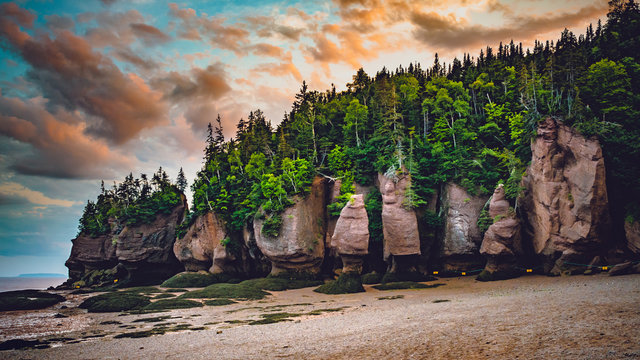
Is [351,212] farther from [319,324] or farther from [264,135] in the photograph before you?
[264,135]

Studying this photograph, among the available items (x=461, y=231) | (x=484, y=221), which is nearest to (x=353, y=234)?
(x=461, y=231)

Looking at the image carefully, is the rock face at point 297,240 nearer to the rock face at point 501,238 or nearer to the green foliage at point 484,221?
the green foliage at point 484,221

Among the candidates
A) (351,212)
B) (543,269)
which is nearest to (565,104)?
(543,269)

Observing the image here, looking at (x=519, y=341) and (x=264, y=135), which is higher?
(x=264, y=135)

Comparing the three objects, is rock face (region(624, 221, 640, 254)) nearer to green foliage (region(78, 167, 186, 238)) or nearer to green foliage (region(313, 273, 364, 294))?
green foliage (region(313, 273, 364, 294))

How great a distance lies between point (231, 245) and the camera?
174 ft

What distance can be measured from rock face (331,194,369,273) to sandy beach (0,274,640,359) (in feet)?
37.0

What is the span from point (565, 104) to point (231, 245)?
46496mm

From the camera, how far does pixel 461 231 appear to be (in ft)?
126

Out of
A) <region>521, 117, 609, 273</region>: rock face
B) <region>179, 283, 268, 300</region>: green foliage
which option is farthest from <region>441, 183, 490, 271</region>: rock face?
<region>179, 283, 268, 300</region>: green foliage

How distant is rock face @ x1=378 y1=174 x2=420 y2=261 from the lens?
124 ft

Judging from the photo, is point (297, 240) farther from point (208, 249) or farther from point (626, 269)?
point (626, 269)

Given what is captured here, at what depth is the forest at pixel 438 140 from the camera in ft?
106

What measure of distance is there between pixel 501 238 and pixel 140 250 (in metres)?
57.5
